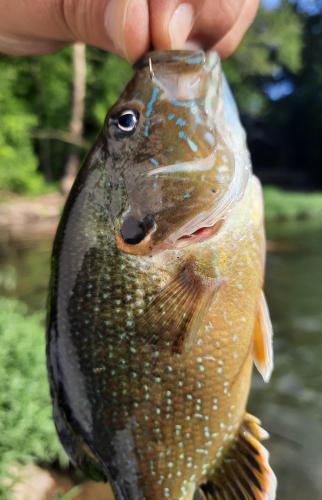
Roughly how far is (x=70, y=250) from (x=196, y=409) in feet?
2.36

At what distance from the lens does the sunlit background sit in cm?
409

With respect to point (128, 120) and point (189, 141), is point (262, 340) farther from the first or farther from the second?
point (128, 120)

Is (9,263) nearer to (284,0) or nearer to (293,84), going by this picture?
(284,0)

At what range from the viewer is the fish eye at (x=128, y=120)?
6.05ft

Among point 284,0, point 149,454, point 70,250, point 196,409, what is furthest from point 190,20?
point 284,0

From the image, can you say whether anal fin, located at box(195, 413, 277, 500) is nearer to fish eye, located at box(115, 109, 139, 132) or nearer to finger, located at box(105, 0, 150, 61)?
fish eye, located at box(115, 109, 139, 132)

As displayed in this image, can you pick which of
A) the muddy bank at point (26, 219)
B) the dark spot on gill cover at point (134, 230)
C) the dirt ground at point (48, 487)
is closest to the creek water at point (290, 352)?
the muddy bank at point (26, 219)

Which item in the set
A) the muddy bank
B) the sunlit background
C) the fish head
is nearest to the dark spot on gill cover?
the fish head

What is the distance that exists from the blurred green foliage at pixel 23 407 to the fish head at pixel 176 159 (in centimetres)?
235

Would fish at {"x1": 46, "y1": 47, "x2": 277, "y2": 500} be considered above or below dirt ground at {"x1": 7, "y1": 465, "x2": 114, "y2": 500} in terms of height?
above

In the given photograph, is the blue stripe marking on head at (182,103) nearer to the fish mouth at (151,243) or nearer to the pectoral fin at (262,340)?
the fish mouth at (151,243)

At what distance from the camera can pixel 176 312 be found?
1.74 meters

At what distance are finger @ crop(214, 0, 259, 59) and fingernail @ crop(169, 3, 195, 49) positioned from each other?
0.23 m

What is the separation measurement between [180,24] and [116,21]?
0.75 feet
